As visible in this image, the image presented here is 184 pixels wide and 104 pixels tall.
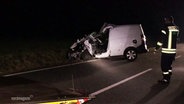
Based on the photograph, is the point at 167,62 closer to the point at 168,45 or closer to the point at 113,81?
the point at 168,45

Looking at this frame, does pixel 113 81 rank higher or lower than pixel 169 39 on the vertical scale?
lower

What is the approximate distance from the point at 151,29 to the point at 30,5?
11398 mm

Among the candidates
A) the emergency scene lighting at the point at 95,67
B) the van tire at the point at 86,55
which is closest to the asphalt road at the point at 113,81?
the emergency scene lighting at the point at 95,67

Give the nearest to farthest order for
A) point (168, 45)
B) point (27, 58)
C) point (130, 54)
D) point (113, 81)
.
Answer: point (168, 45) → point (113, 81) → point (27, 58) → point (130, 54)

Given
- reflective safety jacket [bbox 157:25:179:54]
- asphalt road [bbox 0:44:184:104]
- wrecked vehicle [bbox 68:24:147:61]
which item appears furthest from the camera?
wrecked vehicle [bbox 68:24:147:61]

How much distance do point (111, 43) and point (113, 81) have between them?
437 cm

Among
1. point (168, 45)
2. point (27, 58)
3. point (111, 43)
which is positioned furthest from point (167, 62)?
point (27, 58)

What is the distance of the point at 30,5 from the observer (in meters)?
37.4

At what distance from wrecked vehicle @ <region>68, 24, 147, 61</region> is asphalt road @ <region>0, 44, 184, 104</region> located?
362 millimetres

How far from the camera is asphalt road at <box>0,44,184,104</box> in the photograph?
9.34 metres

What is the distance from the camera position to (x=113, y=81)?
12.3 meters

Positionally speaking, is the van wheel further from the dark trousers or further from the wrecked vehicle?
the dark trousers

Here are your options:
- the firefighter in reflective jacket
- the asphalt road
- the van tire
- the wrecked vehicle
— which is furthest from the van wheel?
the firefighter in reflective jacket

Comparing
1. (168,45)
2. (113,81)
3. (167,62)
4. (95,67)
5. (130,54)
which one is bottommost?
(113,81)
